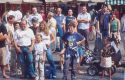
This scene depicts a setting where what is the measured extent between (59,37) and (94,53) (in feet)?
6.23

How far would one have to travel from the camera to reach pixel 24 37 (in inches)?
685

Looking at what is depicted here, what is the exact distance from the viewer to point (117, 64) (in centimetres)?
1830

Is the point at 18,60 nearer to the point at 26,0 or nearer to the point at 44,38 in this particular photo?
the point at 44,38

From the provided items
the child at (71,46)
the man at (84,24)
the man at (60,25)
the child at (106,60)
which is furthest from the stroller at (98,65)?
the man at (84,24)

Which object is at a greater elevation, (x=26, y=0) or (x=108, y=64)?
(x=26, y=0)

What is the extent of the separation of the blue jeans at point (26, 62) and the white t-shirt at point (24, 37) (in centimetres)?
16

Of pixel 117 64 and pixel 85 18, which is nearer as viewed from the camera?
pixel 117 64

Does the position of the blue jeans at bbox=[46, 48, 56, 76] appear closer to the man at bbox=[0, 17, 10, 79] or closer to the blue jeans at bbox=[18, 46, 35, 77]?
the blue jeans at bbox=[18, 46, 35, 77]

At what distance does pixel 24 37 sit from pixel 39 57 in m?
1.17

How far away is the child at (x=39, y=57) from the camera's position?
1641 cm

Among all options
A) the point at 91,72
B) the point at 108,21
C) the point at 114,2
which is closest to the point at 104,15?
the point at 108,21

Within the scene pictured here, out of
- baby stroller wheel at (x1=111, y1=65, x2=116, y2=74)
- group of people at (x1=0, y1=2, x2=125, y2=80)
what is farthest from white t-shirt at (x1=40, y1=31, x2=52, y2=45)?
baby stroller wheel at (x1=111, y1=65, x2=116, y2=74)

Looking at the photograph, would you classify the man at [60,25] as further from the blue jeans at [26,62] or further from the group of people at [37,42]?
the blue jeans at [26,62]

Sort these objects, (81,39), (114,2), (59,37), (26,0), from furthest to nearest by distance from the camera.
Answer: (114,2)
(26,0)
(59,37)
(81,39)
